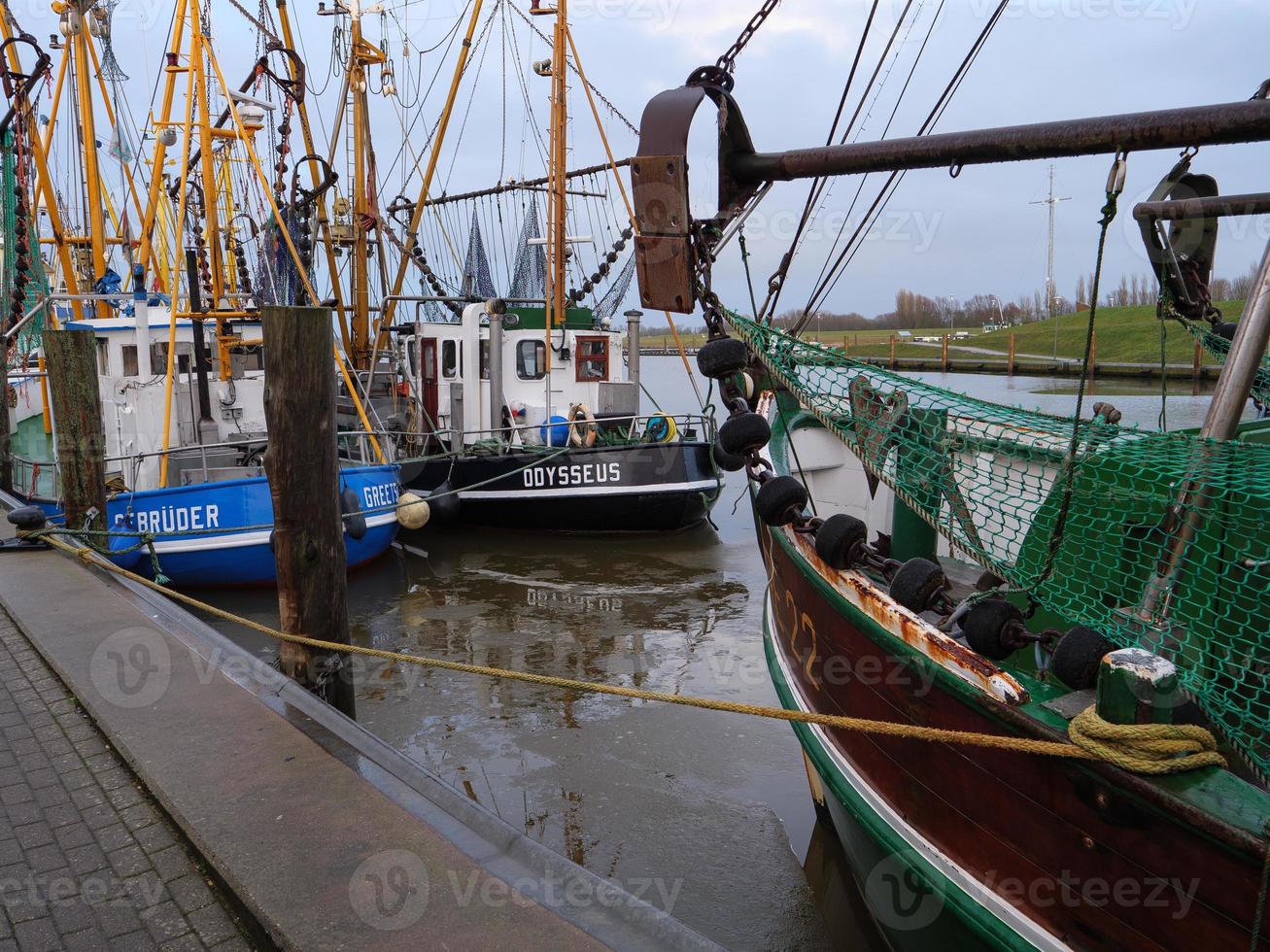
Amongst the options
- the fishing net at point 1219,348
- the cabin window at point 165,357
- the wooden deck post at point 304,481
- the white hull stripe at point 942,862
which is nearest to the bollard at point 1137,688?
the white hull stripe at point 942,862

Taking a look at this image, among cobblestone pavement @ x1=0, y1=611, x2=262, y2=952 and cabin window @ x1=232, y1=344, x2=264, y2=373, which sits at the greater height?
cabin window @ x1=232, y1=344, x2=264, y2=373

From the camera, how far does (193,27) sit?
11.2 meters

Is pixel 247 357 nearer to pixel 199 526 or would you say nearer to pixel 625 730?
pixel 199 526

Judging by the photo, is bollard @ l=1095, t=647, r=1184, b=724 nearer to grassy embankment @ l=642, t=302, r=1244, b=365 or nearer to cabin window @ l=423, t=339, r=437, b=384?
cabin window @ l=423, t=339, r=437, b=384

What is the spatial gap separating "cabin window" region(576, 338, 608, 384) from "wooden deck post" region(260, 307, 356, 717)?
10426 mm

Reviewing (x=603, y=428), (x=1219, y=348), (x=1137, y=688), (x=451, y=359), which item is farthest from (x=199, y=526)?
(x=1137, y=688)

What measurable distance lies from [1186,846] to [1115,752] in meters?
0.27

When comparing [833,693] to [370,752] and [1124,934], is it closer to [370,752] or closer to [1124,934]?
[1124,934]

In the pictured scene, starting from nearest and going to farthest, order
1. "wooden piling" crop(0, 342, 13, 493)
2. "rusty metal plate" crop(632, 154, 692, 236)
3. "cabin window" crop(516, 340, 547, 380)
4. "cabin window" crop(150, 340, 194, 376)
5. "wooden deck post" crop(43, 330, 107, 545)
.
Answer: "rusty metal plate" crop(632, 154, 692, 236), "wooden deck post" crop(43, 330, 107, 545), "cabin window" crop(150, 340, 194, 376), "wooden piling" crop(0, 342, 13, 493), "cabin window" crop(516, 340, 547, 380)

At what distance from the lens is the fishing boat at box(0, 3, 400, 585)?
10297mm

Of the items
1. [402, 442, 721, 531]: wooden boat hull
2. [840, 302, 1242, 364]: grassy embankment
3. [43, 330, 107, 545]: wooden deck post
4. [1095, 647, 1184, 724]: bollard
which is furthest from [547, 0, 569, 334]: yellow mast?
[840, 302, 1242, 364]: grassy embankment

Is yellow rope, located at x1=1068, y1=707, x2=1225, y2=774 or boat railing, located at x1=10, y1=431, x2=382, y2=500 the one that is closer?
yellow rope, located at x1=1068, y1=707, x2=1225, y2=774

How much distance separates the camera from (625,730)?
6.97 m

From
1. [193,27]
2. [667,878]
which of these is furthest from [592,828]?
[193,27]
